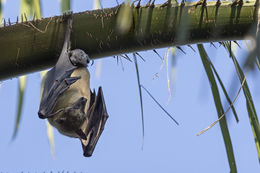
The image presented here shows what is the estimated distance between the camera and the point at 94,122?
226cm

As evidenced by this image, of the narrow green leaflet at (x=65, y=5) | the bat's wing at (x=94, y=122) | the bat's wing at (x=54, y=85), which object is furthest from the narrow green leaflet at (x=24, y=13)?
A: the bat's wing at (x=94, y=122)

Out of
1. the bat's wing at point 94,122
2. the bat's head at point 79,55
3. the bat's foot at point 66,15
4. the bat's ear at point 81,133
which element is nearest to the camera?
the bat's foot at point 66,15

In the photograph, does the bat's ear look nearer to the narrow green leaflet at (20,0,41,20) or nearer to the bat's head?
the bat's head

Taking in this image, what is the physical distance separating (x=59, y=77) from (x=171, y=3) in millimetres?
716

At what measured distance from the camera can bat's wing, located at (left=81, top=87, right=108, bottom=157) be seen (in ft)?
7.13

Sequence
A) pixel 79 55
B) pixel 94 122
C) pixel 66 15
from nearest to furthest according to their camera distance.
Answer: pixel 66 15 < pixel 79 55 < pixel 94 122

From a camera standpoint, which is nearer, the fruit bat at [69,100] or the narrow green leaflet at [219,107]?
the narrow green leaflet at [219,107]

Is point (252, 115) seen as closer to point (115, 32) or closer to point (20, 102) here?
point (115, 32)

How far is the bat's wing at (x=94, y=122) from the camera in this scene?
217 cm

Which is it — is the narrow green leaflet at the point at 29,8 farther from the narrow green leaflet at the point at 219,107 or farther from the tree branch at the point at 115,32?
the narrow green leaflet at the point at 219,107

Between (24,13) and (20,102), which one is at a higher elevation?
(24,13)

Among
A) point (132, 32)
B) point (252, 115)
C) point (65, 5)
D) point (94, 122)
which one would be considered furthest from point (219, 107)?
point (94, 122)

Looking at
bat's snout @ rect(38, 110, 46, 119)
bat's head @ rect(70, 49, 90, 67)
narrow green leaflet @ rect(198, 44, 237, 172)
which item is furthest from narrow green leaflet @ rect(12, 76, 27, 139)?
narrow green leaflet @ rect(198, 44, 237, 172)

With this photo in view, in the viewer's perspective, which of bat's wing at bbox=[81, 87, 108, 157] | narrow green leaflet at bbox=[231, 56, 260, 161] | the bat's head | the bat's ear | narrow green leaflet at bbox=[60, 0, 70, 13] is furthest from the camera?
bat's wing at bbox=[81, 87, 108, 157]
